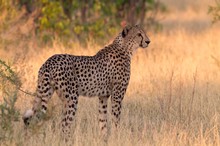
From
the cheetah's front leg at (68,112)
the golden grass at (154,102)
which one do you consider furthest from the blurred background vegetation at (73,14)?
the cheetah's front leg at (68,112)

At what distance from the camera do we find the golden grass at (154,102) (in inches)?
297

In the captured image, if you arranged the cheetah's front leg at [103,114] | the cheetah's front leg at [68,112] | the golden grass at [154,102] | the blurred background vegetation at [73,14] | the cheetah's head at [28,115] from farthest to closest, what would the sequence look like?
the blurred background vegetation at [73,14]
the cheetah's front leg at [103,114]
the cheetah's front leg at [68,112]
the golden grass at [154,102]
the cheetah's head at [28,115]

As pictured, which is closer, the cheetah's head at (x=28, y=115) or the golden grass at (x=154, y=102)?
the cheetah's head at (x=28, y=115)

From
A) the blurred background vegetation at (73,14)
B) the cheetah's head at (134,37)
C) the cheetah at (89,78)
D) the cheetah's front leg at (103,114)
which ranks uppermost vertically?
the blurred background vegetation at (73,14)

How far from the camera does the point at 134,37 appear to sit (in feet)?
28.9

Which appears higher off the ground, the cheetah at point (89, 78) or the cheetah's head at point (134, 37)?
the cheetah's head at point (134, 37)

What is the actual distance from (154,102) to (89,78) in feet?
5.64

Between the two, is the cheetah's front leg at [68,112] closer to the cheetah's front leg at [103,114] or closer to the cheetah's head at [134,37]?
the cheetah's front leg at [103,114]

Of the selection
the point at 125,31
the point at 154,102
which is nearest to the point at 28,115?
the point at 125,31

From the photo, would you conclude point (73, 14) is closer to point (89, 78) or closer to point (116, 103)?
point (116, 103)

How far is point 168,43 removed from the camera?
15.7 metres

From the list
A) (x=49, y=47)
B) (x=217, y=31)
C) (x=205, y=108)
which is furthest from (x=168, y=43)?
(x=205, y=108)

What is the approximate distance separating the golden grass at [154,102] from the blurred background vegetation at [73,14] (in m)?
0.52

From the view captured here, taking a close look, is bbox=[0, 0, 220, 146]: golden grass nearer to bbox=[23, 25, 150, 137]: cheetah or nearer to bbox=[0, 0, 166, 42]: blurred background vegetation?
bbox=[23, 25, 150, 137]: cheetah
